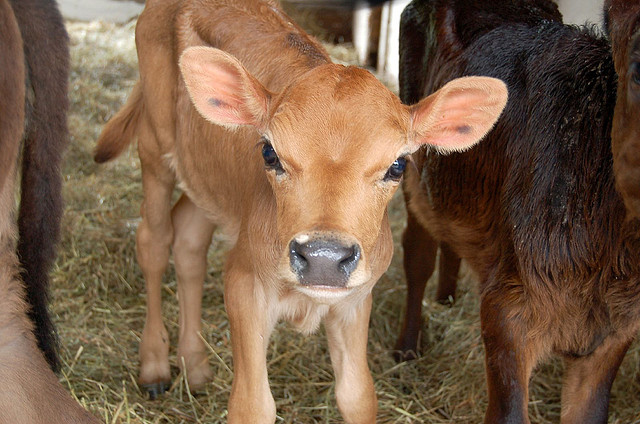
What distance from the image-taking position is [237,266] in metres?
3.88

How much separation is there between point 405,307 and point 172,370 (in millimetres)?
1567

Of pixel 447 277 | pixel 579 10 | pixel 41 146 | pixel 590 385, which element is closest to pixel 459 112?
pixel 590 385

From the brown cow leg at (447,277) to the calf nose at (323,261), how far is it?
309cm

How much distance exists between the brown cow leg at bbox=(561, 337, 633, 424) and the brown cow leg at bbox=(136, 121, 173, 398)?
2309 millimetres

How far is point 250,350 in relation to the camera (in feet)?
12.2

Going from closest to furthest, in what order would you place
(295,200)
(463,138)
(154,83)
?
(295,200) → (463,138) → (154,83)

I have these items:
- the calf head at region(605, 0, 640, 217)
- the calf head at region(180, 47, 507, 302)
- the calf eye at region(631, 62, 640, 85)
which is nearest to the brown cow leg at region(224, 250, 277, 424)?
the calf head at region(180, 47, 507, 302)

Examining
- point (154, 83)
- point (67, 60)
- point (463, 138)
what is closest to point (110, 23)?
point (154, 83)

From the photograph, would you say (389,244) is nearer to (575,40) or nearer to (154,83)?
(575,40)

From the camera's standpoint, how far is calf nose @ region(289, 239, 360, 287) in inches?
111

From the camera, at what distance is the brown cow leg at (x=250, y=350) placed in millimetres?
3727

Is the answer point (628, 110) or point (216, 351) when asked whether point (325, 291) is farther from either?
point (216, 351)

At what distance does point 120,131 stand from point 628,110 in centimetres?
312

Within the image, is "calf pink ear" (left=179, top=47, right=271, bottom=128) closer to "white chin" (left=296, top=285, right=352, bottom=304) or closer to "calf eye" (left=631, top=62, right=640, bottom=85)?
"white chin" (left=296, top=285, right=352, bottom=304)
